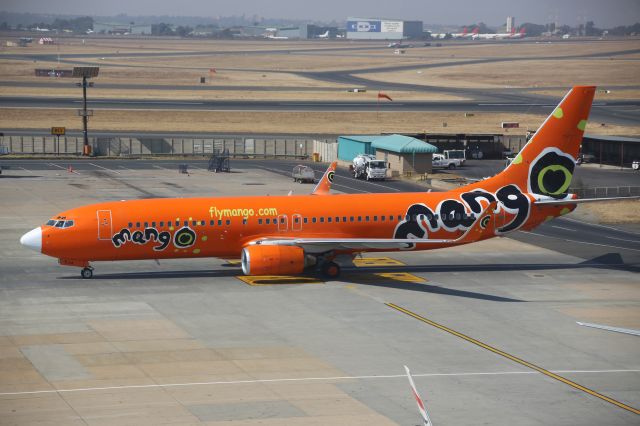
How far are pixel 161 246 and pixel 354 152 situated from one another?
211ft

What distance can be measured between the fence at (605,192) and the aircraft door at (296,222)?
1644 inches

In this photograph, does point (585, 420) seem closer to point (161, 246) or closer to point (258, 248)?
point (258, 248)

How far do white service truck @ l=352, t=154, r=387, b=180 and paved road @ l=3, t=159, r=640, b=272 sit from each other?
111 cm

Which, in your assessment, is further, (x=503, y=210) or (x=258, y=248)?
(x=503, y=210)

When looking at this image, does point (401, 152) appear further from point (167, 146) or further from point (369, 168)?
point (167, 146)

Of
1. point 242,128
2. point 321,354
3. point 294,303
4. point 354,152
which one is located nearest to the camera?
point 321,354

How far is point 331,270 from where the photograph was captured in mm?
55938

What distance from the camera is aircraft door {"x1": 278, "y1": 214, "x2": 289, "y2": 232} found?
5575 cm

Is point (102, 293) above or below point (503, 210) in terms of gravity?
below

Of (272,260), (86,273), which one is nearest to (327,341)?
(272,260)

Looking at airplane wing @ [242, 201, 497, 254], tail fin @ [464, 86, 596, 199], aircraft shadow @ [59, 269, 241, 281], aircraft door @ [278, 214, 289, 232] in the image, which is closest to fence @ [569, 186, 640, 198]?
tail fin @ [464, 86, 596, 199]

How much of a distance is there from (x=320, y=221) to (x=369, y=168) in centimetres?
4836

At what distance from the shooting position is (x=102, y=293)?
2030 inches

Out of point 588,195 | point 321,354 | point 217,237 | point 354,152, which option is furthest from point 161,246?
point 354,152
